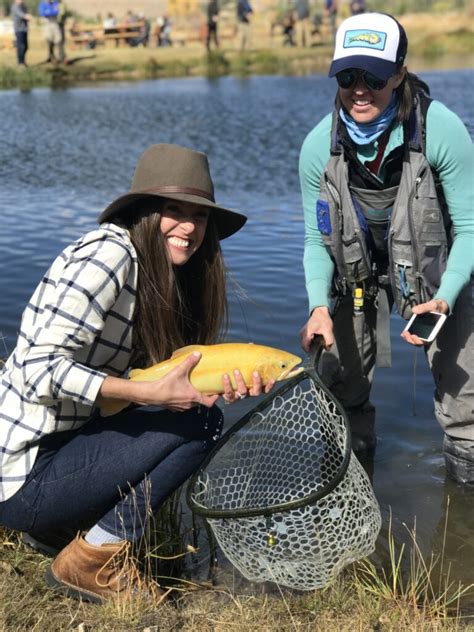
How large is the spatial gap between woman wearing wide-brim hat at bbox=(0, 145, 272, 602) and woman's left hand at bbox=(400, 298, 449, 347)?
0.97 metres

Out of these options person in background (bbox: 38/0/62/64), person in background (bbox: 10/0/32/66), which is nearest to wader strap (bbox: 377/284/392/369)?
person in background (bbox: 10/0/32/66)

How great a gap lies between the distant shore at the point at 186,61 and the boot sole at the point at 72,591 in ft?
104

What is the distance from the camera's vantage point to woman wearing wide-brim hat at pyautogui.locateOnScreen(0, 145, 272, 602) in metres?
3.17

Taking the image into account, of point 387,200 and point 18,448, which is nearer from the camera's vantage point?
point 18,448

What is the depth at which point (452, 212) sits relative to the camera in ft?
13.7

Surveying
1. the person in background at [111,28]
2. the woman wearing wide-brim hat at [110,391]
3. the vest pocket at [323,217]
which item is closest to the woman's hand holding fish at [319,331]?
the vest pocket at [323,217]

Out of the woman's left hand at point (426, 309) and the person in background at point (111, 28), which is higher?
the woman's left hand at point (426, 309)

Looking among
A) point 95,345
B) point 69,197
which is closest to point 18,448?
point 95,345

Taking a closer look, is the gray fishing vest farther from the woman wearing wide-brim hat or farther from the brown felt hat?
the brown felt hat

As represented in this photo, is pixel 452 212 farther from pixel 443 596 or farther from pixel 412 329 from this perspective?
pixel 443 596

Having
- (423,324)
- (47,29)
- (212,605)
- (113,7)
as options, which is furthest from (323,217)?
(113,7)

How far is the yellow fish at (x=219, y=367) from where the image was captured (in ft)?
10.8

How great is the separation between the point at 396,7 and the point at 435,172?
239ft

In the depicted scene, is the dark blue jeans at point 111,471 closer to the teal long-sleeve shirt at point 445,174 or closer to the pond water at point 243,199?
the pond water at point 243,199
